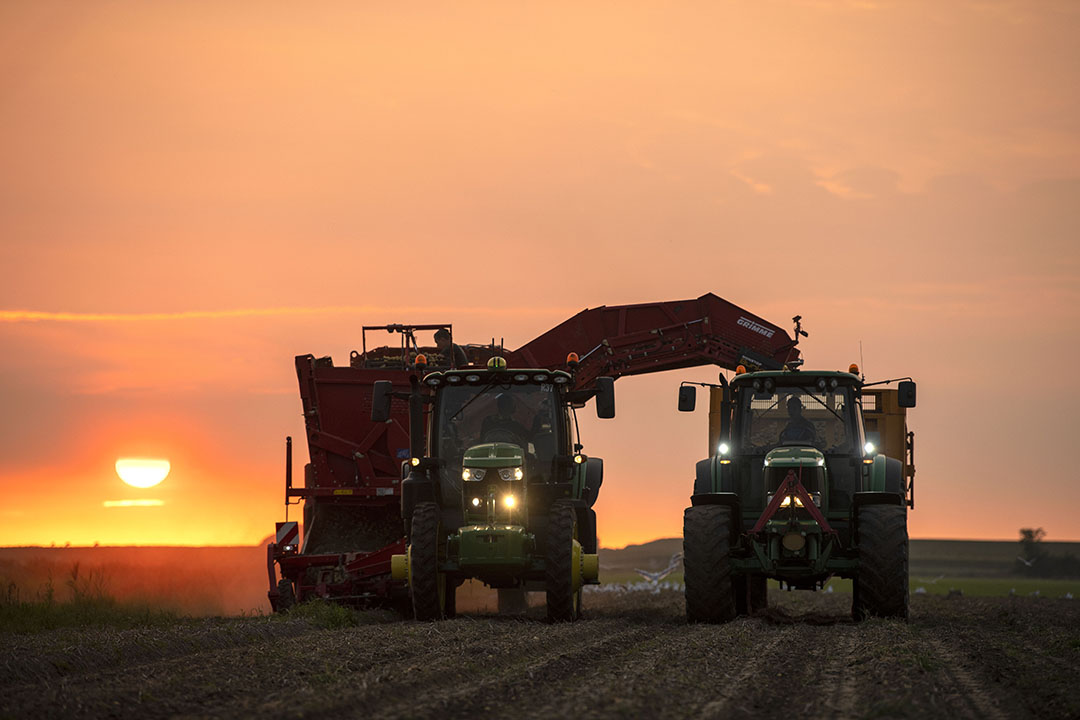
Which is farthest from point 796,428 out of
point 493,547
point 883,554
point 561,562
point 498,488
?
point 493,547

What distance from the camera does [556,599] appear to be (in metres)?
17.0

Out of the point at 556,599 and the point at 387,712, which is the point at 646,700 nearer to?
the point at 387,712

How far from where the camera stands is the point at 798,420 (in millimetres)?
17734

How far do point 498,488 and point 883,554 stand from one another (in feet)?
15.2

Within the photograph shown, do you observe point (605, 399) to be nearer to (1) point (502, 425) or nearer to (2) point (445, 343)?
(1) point (502, 425)

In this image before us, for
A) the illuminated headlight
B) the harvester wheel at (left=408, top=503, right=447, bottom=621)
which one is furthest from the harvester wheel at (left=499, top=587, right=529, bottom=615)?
the illuminated headlight

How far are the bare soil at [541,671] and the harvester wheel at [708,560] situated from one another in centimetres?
33

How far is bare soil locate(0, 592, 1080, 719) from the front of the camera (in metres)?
9.85

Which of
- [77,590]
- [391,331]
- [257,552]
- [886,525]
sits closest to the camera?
[886,525]

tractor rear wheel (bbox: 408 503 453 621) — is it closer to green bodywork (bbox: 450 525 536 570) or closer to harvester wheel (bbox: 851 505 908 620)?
green bodywork (bbox: 450 525 536 570)

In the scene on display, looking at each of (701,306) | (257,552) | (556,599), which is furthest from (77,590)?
(257,552)

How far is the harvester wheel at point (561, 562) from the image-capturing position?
16734 millimetres

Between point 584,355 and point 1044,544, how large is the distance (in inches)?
3224

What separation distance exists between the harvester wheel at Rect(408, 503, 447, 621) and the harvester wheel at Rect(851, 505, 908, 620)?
16.6ft
